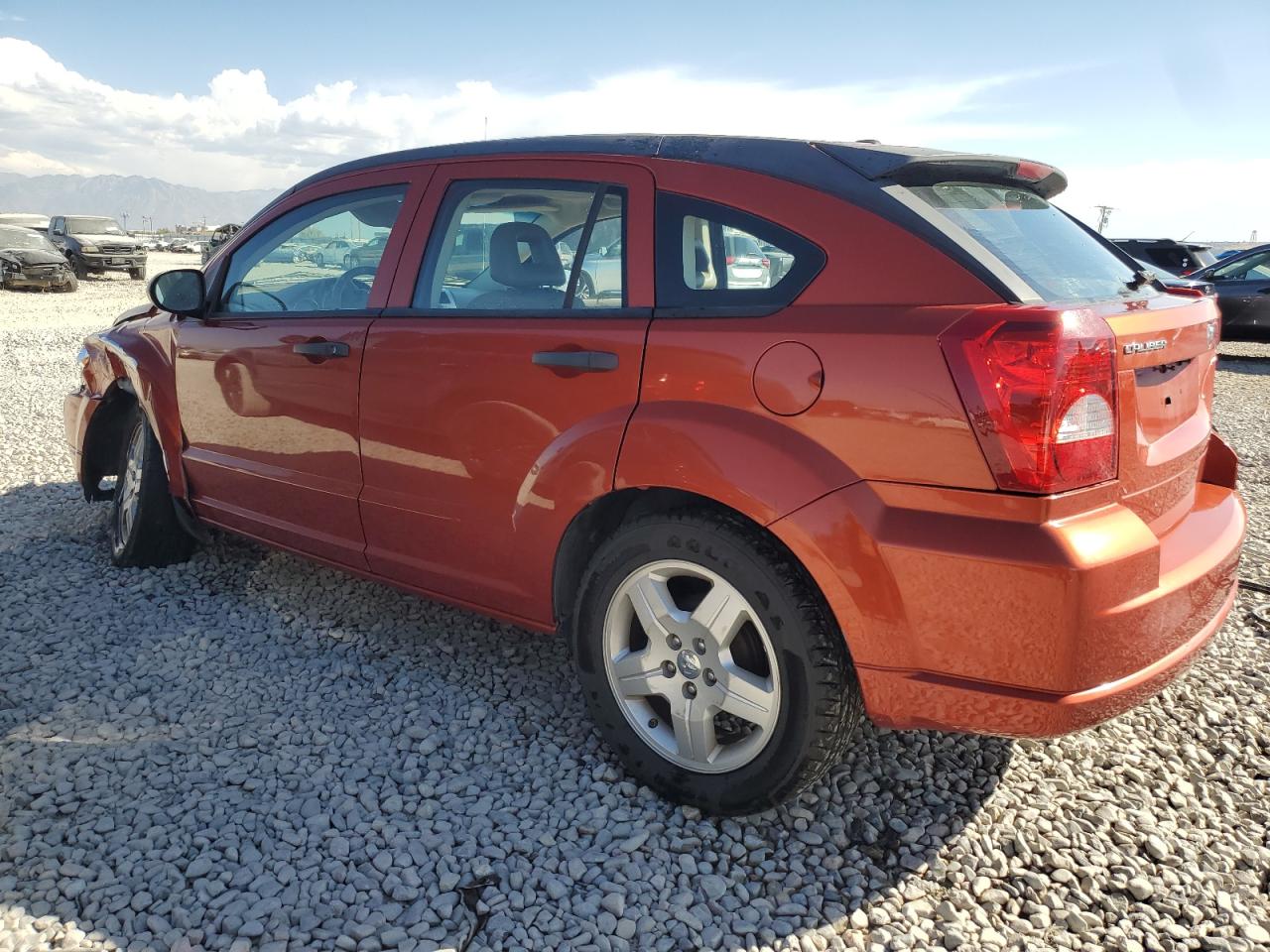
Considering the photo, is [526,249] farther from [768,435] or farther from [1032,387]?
[1032,387]

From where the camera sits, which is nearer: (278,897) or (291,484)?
(278,897)

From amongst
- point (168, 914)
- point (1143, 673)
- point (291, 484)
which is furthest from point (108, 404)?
point (1143, 673)

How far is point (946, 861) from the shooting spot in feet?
7.89

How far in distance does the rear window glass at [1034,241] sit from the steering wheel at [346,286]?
71.9 inches

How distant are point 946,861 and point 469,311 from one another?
2.04 meters

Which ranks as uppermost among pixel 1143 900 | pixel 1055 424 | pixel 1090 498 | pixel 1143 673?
pixel 1055 424

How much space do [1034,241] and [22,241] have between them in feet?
86.3

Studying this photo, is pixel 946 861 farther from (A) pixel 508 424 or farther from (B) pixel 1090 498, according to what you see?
(A) pixel 508 424

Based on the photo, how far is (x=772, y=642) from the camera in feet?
7.55

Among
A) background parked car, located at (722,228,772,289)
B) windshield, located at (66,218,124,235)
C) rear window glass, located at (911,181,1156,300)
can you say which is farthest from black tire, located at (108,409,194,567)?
windshield, located at (66,218,124,235)

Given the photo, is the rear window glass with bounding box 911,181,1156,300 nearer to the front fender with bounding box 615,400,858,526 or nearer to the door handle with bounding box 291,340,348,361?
the front fender with bounding box 615,400,858,526

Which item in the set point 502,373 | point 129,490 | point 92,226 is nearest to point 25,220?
point 92,226

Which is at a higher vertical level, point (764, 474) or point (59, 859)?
point (764, 474)

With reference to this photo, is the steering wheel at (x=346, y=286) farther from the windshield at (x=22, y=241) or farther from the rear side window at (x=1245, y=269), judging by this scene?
the windshield at (x=22, y=241)
